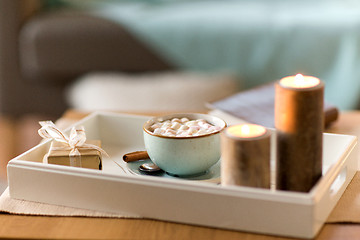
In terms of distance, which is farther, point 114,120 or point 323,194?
point 114,120

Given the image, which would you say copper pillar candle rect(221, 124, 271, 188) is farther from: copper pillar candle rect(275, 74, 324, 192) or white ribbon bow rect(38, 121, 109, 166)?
white ribbon bow rect(38, 121, 109, 166)

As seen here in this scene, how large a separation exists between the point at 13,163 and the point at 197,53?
1.42 m

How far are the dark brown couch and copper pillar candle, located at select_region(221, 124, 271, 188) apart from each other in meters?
1.53

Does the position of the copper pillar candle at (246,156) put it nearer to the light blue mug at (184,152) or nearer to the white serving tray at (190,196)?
the white serving tray at (190,196)

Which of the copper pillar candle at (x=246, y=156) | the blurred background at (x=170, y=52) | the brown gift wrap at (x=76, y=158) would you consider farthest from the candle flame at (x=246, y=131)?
the blurred background at (x=170, y=52)

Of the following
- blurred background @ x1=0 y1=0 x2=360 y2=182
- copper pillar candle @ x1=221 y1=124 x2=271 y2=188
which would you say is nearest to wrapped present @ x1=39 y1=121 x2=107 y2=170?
copper pillar candle @ x1=221 y1=124 x2=271 y2=188

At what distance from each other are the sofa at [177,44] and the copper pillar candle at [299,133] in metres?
1.38

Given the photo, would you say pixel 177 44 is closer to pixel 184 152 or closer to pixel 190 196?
pixel 184 152

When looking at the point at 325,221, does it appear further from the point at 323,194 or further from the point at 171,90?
the point at 171,90

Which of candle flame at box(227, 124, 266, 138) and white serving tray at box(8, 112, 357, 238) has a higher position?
candle flame at box(227, 124, 266, 138)

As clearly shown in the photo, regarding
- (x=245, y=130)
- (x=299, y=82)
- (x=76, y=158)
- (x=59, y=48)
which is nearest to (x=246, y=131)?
(x=245, y=130)

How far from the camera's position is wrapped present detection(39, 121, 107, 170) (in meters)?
0.90

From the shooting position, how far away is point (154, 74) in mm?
2260

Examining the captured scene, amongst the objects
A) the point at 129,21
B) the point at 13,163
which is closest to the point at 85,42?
the point at 129,21
